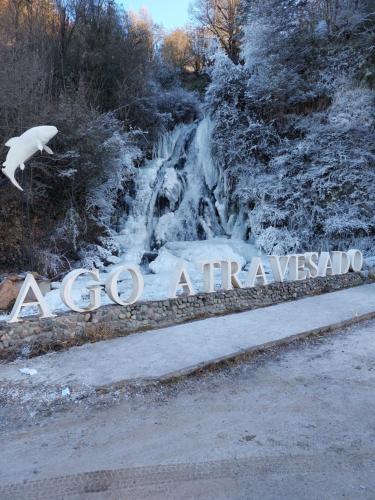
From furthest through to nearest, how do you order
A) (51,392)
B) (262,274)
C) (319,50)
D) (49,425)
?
(319,50), (262,274), (51,392), (49,425)

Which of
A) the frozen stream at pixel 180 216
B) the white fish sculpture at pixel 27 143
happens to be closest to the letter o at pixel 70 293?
the white fish sculpture at pixel 27 143

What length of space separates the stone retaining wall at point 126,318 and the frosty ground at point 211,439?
4.77 feet

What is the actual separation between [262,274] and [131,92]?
403 inches

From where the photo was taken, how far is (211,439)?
287 centimetres

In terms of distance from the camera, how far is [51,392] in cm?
369

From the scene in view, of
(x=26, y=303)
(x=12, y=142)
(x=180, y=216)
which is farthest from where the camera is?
(x=180, y=216)

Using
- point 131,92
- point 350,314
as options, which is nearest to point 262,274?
point 350,314

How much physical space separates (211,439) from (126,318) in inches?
120

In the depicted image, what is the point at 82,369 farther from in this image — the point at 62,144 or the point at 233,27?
the point at 233,27

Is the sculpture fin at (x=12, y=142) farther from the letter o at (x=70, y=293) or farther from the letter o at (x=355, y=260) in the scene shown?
the letter o at (x=355, y=260)

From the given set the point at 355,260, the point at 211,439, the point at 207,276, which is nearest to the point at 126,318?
the point at 207,276

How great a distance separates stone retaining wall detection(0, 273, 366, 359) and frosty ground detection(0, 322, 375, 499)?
1453 millimetres

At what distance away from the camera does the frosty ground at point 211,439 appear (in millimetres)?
2369

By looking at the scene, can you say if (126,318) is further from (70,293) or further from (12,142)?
(12,142)
